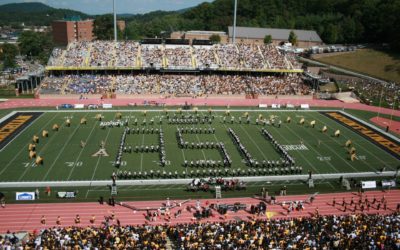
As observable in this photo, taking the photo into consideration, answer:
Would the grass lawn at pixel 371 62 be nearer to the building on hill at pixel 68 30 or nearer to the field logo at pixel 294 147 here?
the field logo at pixel 294 147

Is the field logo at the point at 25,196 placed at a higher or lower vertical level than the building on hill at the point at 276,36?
lower

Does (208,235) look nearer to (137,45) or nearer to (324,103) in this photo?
(324,103)

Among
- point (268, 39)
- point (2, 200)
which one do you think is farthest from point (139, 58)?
point (268, 39)

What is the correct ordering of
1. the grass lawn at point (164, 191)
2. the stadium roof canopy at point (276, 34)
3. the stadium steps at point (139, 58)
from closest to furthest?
the grass lawn at point (164, 191)
the stadium steps at point (139, 58)
the stadium roof canopy at point (276, 34)

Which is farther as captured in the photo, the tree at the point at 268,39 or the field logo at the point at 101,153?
the tree at the point at 268,39

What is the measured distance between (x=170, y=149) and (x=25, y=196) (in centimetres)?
1310

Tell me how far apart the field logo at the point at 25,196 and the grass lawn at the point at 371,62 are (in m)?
61.0

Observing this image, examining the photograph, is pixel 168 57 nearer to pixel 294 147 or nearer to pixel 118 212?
pixel 294 147

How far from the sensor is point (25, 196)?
25.1 m

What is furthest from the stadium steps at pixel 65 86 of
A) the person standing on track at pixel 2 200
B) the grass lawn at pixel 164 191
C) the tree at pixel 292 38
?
the tree at pixel 292 38

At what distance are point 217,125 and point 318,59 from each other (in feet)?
166

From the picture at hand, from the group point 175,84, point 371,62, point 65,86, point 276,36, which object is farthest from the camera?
point 276,36

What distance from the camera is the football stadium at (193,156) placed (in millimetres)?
19844

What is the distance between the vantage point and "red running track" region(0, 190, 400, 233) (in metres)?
22.7
